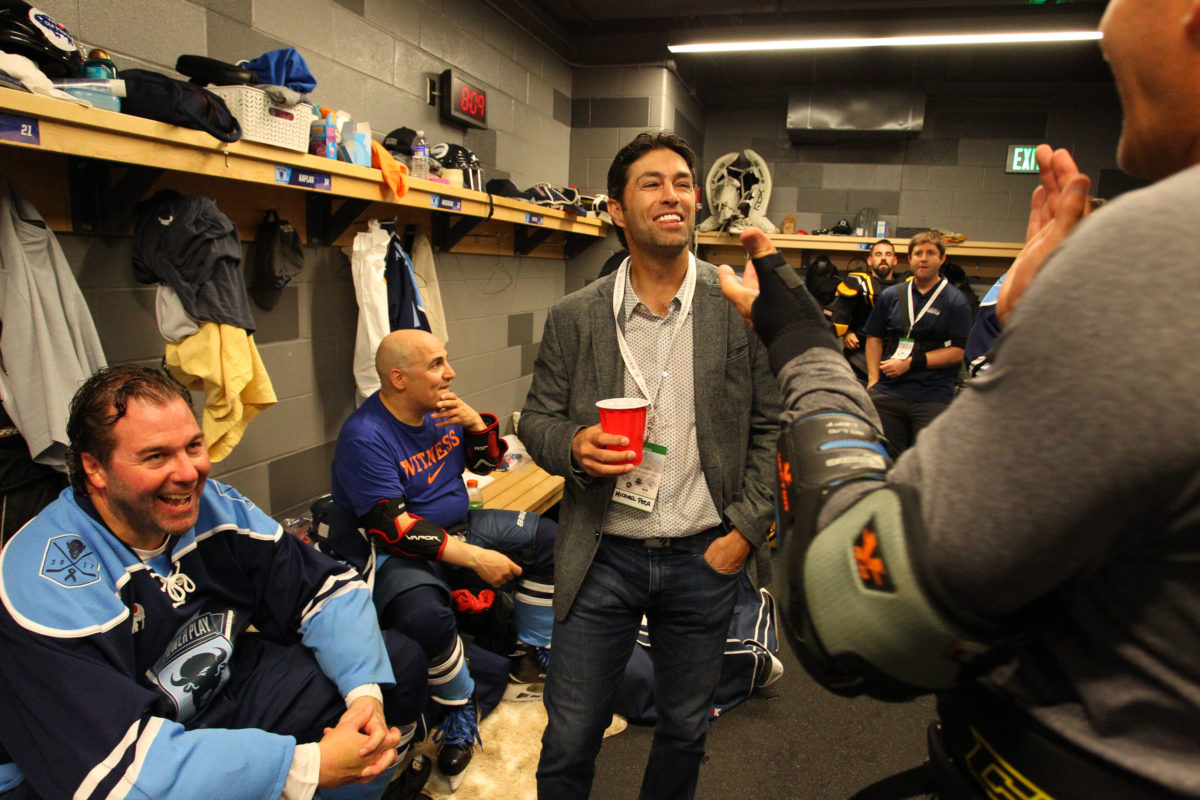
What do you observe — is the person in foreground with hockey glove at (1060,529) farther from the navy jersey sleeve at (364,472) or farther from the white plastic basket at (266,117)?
the white plastic basket at (266,117)

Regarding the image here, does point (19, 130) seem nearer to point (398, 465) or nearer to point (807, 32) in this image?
point (398, 465)

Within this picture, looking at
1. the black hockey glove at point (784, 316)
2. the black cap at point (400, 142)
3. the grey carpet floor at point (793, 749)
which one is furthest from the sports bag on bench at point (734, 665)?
the black cap at point (400, 142)

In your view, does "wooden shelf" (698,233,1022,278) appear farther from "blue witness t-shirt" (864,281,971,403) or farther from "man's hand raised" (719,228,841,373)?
"man's hand raised" (719,228,841,373)

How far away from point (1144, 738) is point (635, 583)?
110 centimetres

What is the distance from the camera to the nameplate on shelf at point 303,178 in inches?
83.4

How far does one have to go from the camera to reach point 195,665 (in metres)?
1.47

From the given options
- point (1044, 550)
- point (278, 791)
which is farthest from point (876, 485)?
point (278, 791)

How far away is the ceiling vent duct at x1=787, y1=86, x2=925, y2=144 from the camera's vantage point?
597 centimetres

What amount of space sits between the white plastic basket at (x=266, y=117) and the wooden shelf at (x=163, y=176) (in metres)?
0.03

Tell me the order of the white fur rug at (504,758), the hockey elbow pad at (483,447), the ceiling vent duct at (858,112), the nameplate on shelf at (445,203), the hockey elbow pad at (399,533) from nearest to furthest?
1. the white fur rug at (504,758)
2. the hockey elbow pad at (399,533)
3. the hockey elbow pad at (483,447)
4. the nameplate on shelf at (445,203)
5. the ceiling vent duct at (858,112)

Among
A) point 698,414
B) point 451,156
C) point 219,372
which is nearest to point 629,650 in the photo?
point 698,414

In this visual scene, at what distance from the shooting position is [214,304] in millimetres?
1998

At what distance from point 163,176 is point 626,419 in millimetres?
1756

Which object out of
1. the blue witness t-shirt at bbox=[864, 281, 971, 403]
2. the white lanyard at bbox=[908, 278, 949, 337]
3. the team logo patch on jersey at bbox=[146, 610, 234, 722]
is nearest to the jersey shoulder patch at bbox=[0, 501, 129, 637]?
the team logo patch on jersey at bbox=[146, 610, 234, 722]
